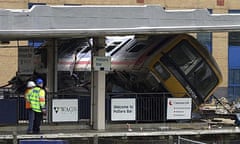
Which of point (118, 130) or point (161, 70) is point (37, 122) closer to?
point (118, 130)

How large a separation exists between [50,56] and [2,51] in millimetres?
25871

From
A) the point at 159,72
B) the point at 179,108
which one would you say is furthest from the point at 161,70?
the point at 179,108

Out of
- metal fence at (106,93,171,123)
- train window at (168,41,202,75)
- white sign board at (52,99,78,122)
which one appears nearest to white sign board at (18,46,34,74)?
white sign board at (52,99,78,122)

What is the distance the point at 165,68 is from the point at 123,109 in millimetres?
2446

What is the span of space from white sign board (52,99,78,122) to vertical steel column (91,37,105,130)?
683 mm

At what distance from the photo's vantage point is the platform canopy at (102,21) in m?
17.2

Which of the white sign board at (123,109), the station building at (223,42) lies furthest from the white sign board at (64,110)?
the station building at (223,42)

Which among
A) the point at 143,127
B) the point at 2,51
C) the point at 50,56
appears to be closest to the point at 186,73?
the point at 143,127

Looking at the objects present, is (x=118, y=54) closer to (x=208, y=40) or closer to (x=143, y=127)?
(x=143, y=127)

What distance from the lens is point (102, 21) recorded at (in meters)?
17.7

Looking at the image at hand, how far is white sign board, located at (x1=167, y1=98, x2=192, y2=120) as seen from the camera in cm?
2020

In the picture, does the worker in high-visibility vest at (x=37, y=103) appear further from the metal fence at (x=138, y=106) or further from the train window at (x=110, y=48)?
the train window at (x=110, y=48)

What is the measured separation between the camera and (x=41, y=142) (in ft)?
39.8

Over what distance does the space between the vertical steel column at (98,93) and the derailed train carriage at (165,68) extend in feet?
7.46
